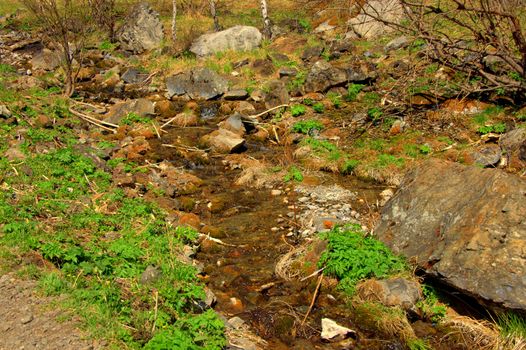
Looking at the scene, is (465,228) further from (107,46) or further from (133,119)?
(107,46)

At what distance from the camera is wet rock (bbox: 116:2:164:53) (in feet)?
71.6

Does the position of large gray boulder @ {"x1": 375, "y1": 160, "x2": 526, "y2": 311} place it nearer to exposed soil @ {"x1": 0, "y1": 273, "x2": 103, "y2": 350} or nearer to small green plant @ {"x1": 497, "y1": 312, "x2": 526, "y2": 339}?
small green plant @ {"x1": 497, "y1": 312, "x2": 526, "y2": 339}

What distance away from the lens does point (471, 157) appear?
9500 millimetres

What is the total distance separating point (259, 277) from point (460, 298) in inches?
101

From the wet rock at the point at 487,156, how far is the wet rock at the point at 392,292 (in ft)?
13.9

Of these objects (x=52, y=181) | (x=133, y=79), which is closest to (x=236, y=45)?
(x=133, y=79)

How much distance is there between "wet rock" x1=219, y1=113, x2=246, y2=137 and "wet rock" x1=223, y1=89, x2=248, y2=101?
101 inches

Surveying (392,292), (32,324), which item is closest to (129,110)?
(32,324)

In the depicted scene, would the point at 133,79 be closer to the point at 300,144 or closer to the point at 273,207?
the point at 300,144

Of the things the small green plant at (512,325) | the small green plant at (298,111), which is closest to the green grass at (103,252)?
the small green plant at (512,325)

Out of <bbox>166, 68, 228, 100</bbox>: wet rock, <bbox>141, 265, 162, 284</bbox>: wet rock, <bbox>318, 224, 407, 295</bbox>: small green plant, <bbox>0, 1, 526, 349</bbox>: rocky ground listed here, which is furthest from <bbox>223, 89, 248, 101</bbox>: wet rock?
<bbox>141, 265, 162, 284</bbox>: wet rock

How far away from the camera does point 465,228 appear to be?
228 inches

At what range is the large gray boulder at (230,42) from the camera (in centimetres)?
1962

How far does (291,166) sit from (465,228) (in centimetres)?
498
